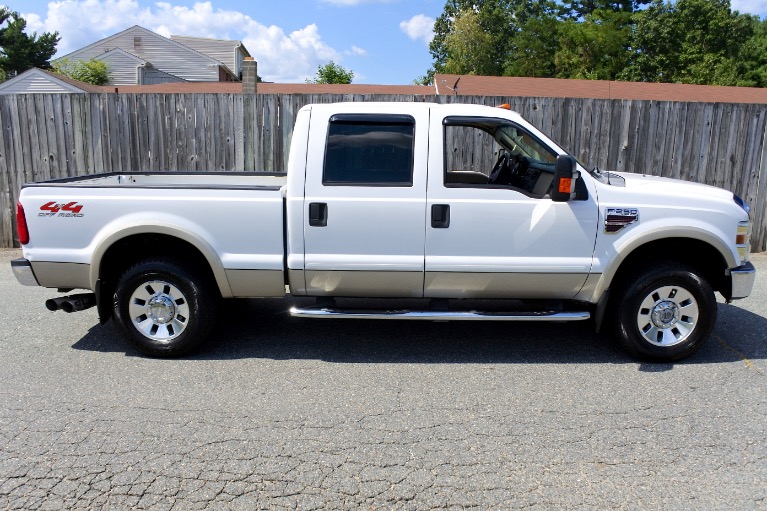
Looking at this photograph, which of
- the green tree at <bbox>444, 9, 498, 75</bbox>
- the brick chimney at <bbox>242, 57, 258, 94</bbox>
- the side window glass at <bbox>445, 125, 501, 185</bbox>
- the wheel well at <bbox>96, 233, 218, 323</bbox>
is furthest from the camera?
the green tree at <bbox>444, 9, 498, 75</bbox>

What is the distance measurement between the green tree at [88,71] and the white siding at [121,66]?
2.62 ft

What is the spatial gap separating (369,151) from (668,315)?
9.01ft

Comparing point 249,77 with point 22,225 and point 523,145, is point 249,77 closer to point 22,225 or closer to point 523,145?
point 22,225

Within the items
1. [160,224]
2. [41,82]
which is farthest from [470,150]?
[41,82]

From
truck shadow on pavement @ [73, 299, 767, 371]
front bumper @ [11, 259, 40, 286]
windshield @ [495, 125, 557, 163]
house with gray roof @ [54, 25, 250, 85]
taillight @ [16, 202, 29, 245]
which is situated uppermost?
house with gray roof @ [54, 25, 250, 85]

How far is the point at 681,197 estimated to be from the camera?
15.7 ft

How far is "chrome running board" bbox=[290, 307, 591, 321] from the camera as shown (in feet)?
15.7

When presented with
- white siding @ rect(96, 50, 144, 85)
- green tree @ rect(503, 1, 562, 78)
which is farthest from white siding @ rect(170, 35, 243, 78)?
green tree @ rect(503, 1, 562, 78)

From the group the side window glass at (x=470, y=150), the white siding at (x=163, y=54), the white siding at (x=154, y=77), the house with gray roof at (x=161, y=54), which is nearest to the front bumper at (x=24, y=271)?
the side window glass at (x=470, y=150)

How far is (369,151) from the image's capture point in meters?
4.81

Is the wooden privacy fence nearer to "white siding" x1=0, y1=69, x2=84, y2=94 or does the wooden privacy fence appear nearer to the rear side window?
the rear side window

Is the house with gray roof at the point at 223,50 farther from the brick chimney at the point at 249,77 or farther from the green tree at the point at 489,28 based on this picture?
the brick chimney at the point at 249,77

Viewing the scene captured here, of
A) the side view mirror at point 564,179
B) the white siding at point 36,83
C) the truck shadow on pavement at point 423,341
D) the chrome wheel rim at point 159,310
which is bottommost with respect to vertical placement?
the truck shadow on pavement at point 423,341

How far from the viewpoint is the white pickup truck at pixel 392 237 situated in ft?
15.5
